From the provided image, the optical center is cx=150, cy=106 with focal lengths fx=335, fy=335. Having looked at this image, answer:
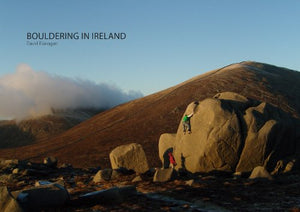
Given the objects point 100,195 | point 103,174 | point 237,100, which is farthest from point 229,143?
Result: point 100,195

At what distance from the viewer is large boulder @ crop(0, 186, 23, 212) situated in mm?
11203

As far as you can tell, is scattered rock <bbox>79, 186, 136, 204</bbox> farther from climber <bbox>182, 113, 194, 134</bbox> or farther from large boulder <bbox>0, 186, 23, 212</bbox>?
climber <bbox>182, 113, 194, 134</bbox>

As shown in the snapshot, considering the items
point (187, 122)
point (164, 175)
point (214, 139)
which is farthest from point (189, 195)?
point (187, 122)

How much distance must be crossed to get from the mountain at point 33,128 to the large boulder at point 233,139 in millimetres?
115917

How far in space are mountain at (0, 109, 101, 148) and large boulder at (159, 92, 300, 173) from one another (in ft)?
380

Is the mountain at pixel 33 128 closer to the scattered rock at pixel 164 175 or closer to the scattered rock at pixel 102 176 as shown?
the scattered rock at pixel 102 176

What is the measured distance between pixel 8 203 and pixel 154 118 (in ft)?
190

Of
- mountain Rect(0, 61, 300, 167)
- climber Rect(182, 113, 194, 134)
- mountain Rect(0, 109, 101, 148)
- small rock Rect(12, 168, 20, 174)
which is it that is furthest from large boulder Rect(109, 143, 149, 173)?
mountain Rect(0, 109, 101, 148)

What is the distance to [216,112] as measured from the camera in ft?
72.7

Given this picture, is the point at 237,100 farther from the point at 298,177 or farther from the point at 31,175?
the point at 31,175

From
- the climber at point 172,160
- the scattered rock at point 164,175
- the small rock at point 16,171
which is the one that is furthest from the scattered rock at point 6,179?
the climber at point 172,160

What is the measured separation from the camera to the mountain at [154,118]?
56.6 m

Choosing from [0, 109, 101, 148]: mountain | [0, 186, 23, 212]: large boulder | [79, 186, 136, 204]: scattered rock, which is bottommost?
[0, 109, 101, 148]: mountain

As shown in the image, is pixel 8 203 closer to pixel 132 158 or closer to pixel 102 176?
pixel 102 176
